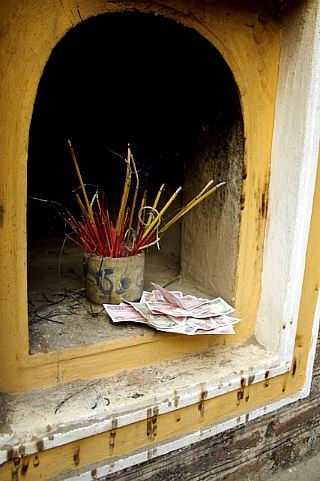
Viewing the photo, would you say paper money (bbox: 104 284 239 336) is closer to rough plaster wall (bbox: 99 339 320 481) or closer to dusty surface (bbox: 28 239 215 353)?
dusty surface (bbox: 28 239 215 353)

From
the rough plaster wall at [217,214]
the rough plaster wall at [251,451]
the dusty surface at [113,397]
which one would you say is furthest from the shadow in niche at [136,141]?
the rough plaster wall at [251,451]

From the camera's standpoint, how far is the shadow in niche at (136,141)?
5.28ft

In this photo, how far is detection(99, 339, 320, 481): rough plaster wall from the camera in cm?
162

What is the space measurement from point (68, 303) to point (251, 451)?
995mm

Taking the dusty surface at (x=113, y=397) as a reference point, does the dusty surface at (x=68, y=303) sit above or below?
above

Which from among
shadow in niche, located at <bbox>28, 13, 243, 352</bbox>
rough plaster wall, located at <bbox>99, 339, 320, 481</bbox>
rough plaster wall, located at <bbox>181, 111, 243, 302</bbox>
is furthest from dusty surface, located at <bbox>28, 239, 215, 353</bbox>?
rough plaster wall, located at <bbox>99, 339, 320, 481</bbox>

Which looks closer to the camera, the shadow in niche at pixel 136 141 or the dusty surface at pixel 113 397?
the dusty surface at pixel 113 397

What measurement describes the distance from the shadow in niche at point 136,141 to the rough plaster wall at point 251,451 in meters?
0.52

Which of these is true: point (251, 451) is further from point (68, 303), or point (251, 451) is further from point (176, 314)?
point (68, 303)

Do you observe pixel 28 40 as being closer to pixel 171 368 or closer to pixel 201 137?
pixel 201 137

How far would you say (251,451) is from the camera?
6.14ft

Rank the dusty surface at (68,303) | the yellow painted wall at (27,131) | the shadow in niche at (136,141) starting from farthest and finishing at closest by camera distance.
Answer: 1. the shadow in niche at (136,141)
2. the dusty surface at (68,303)
3. the yellow painted wall at (27,131)

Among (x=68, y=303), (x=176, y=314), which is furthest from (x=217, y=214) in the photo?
(x=68, y=303)

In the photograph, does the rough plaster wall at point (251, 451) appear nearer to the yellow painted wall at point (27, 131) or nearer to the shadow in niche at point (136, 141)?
the yellow painted wall at point (27, 131)
